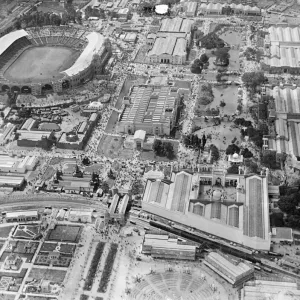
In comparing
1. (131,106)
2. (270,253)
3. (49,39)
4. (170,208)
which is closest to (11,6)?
(49,39)

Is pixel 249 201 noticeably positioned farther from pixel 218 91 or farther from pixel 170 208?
pixel 218 91

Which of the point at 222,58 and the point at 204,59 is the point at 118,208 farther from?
the point at 222,58

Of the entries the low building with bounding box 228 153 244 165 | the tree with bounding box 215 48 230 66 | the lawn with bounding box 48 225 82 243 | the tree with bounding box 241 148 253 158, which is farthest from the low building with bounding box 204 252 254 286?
the tree with bounding box 215 48 230 66

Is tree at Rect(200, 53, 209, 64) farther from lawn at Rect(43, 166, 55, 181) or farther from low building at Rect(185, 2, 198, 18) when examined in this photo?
lawn at Rect(43, 166, 55, 181)

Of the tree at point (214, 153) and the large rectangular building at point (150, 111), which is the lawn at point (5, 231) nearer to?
the large rectangular building at point (150, 111)

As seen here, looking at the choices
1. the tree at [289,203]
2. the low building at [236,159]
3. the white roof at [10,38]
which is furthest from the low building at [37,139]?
the tree at [289,203]

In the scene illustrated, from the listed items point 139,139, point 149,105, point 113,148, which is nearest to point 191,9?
point 149,105
